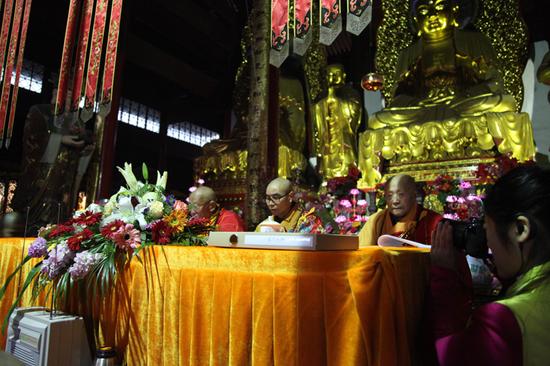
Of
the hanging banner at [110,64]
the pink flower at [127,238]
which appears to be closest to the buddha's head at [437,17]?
the hanging banner at [110,64]

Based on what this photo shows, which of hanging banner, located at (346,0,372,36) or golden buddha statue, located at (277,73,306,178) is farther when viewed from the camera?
golden buddha statue, located at (277,73,306,178)

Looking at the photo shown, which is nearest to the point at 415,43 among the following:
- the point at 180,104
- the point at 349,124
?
the point at 349,124

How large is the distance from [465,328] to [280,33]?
2.90 meters

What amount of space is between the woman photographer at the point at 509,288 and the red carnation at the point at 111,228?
1041 mm

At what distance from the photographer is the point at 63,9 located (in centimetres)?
723

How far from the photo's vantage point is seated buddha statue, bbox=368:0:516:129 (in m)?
5.73

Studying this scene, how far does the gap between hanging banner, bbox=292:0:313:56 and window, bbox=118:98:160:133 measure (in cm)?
714

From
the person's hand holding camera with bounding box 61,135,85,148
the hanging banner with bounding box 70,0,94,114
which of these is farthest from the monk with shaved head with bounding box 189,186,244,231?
the person's hand holding camera with bounding box 61,135,85,148

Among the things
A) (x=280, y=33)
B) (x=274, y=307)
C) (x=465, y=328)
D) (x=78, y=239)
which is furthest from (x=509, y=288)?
(x=280, y=33)

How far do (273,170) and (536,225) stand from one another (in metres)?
3.30

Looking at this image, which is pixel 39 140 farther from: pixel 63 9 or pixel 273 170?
pixel 273 170

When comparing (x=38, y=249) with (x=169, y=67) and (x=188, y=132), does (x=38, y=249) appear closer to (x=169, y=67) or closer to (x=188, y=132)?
(x=169, y=67)

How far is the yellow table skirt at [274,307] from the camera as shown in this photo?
86 cm

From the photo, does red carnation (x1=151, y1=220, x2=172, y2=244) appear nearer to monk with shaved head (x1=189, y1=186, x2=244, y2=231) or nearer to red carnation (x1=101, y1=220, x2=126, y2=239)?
red carnation (x1=101, y1=220, x2=126, y2=239)
